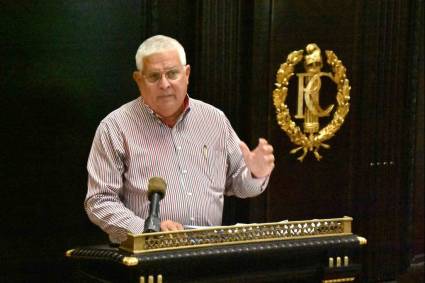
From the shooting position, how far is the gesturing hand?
10.4ft

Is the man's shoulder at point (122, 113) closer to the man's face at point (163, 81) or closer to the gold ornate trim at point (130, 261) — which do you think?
the man's face at point (163, 81)

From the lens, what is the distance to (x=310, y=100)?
5.07 m

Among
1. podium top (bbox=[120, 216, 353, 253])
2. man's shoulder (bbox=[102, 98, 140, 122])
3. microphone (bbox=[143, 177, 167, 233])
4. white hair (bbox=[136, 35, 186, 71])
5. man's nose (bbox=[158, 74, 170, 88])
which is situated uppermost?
white hair (bbox=[136, 35, 186, 71])

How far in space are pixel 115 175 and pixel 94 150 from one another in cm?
14

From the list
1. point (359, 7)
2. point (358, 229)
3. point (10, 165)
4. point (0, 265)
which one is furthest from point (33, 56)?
point (358, 229)

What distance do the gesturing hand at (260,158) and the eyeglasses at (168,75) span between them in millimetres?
364

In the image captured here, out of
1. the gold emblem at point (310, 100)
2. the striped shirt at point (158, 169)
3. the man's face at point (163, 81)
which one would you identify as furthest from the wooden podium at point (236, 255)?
the gold emblem at point (310, 100)

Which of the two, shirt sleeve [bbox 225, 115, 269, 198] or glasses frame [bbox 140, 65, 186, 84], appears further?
shirt sleeve [bbox 225, 115, 269, 198]

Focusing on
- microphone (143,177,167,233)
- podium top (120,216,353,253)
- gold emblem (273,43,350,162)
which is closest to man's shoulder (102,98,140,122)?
microphone (143,177,167,233)

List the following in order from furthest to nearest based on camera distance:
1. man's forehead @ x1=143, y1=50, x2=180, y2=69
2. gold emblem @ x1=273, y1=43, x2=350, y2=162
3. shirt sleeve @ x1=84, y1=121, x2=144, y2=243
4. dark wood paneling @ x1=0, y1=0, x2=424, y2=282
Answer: gold emblem @ x1=273, y1=43, x2=350, y2=162
dark wood paneling @ x1=0, y1=0, x2=424, y2=282
man's forehead @ x1=143, y1=50, x2=180, y2=69
shirt sleeve @ x1=84, y1=121, x2=144, y2=243

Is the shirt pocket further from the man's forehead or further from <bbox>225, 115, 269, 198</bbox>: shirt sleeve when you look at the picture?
the man's forehead

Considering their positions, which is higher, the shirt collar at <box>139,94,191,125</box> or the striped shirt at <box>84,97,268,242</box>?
the shirt collar at <box>139,94,191,125</box>

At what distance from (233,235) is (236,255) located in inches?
2.9

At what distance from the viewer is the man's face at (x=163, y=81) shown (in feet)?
10.9
